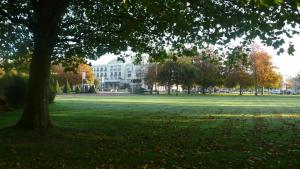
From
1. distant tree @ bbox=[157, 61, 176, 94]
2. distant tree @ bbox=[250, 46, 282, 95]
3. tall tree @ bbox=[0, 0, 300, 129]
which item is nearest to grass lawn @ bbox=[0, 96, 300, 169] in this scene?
tall tree @ bbox=[0, 0, 300, 129]

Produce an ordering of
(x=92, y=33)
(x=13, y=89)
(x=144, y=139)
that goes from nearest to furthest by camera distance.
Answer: (x=144, y=139) → (x=92, y=33) → (x=13, y=89)

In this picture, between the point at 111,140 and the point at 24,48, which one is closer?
the point at 111,140

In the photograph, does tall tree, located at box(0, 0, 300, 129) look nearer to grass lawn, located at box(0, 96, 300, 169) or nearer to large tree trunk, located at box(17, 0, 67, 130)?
large tree trunk, located at box(17, 0, 67, 130)

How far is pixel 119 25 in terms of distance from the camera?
18984mm

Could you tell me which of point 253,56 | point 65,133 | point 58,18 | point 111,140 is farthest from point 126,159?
point 253,56

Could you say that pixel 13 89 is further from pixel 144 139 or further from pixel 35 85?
pixel 144 139

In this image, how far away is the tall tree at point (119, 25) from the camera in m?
13.2

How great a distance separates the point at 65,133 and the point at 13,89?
1596 cm

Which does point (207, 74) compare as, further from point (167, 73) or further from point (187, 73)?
point (167, 73)

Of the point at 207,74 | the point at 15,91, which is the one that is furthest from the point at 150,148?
the point at 207,74

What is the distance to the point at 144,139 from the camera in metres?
13.6

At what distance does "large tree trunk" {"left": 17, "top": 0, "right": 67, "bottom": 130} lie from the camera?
48.2 ft

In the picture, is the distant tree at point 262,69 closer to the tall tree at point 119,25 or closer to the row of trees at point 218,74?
the row of trees at point 218,74

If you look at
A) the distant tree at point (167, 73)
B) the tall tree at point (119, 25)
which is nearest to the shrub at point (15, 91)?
the tall tree at point (119, 25)
